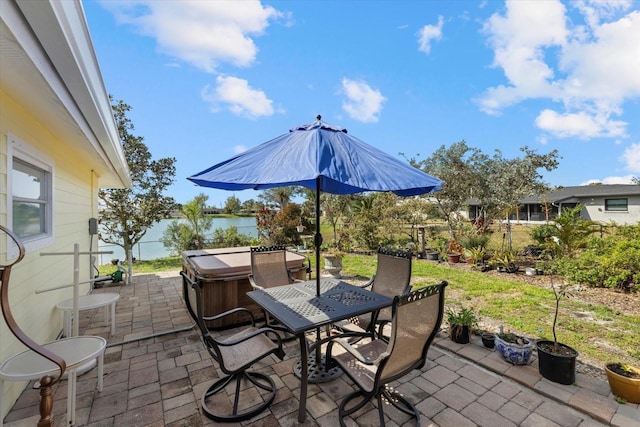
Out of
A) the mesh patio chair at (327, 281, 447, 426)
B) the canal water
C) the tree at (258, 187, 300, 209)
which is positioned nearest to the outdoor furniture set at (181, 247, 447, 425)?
the mesh patio chair at (327, 281, 447, 426)

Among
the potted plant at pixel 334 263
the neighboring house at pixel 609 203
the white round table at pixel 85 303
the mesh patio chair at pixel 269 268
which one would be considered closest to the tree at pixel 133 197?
the potted plant at pixel 334 263

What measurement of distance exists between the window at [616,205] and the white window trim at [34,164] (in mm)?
28475

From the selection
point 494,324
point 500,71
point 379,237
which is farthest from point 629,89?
point 494,324

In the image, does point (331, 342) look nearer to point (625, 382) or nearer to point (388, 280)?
point (388, 280)

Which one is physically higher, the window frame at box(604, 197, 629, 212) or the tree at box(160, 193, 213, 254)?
the window frame at box(604, 197, 629, 212)

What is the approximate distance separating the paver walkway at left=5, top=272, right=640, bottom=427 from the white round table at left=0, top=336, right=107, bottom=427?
19.2 inches

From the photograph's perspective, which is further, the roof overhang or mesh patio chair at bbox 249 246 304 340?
mesh patio chair at bbox 249 246 304 340

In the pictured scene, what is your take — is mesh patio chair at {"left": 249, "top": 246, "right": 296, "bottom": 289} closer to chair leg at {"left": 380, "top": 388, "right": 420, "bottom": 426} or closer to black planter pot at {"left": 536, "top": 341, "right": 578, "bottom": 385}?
chair leg at {"left": 380, "top": 388, "right": 420, "bottom": 426}

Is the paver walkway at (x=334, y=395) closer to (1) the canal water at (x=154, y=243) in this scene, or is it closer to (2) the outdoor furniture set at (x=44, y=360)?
(2) the outdoor furniture set at (x=44, y=360)

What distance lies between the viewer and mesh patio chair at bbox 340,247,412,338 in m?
3.18

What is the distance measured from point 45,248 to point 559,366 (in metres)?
5.90

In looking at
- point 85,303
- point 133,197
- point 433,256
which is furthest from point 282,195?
point 85,303

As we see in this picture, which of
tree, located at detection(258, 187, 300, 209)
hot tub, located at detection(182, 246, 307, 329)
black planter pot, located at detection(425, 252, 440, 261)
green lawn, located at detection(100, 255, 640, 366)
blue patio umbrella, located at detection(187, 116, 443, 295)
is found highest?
tree, located at detection(258, 187, 300, 209)

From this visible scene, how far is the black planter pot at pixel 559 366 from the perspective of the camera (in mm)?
2562
